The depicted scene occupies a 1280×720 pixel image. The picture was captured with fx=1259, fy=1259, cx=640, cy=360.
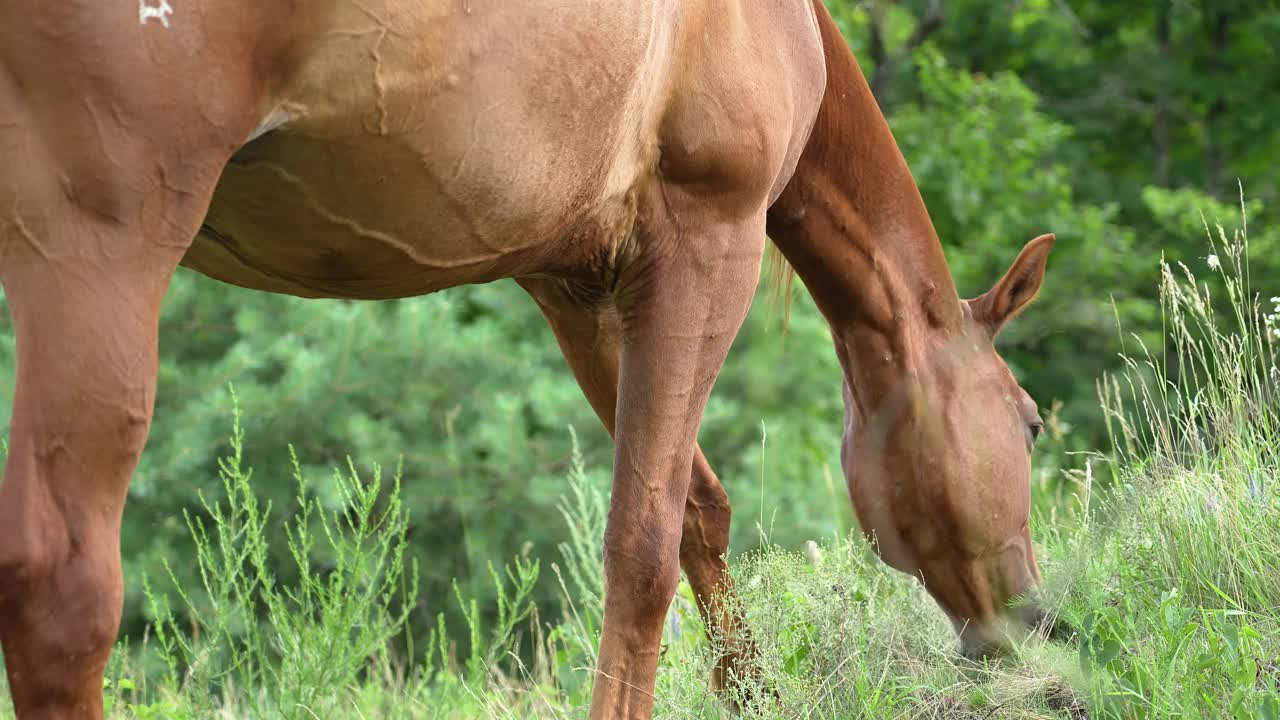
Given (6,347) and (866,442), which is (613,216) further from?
(6,347)

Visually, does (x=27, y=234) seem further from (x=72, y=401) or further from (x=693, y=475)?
(x=693, y=475)

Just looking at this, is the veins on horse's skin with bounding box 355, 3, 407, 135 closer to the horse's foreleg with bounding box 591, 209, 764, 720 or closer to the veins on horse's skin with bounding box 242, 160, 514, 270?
the veins on horse's skin with bounding box 242, 160, 514, 270

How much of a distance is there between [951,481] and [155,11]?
2370mm

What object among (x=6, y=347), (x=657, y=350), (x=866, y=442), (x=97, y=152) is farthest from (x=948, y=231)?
(x=97, y=152)

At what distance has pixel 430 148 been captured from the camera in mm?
1920

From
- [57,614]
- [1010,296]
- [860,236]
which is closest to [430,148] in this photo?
[57,614]

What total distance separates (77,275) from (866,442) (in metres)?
2.29

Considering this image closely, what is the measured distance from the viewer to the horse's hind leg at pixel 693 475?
3018 millimetres

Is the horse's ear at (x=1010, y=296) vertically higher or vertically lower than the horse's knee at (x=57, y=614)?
lower

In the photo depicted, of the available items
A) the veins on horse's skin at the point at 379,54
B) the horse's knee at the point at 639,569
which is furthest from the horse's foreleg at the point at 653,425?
the veins on horse's skin at the point at 379,54

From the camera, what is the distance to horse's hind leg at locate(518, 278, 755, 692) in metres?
3.02

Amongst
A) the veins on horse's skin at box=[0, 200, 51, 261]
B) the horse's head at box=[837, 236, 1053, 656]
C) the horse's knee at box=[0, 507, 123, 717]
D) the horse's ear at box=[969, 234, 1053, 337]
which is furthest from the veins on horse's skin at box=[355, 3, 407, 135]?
the horse's ear at box=[969, 234, 1053, 337]

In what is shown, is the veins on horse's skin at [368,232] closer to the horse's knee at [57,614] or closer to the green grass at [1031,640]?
the horse's knee at [57,614]

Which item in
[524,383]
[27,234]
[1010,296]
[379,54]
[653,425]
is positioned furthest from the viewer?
[524,383]
